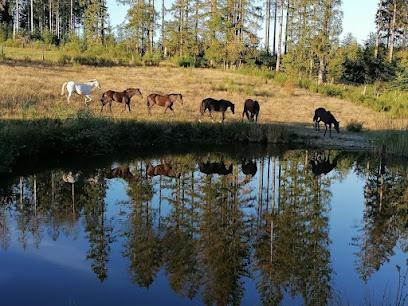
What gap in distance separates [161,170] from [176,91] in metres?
15.6

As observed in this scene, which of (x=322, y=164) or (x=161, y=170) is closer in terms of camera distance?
(x=161, y=170)

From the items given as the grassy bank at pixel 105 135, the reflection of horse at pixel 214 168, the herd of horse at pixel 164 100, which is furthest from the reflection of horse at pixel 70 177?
the herd of horse at pixel 164 100

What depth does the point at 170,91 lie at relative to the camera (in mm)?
26828

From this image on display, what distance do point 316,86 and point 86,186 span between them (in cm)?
2587

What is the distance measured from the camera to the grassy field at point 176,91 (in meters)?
18.1

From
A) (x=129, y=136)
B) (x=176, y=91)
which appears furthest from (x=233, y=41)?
(x=129, y=136)

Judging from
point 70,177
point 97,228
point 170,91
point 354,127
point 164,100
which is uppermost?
point 170,91

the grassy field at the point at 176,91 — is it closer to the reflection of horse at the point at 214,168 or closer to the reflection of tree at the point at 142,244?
the reflection of horse at the point at 214,168

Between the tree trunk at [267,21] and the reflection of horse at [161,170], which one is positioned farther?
the tree trunk at [267,21]

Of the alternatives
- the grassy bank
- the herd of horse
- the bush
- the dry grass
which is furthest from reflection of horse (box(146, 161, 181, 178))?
the bush

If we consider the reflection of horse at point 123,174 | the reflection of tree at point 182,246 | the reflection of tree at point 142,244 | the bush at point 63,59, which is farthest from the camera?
the bush at point 63,59

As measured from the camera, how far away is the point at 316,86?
32.2 m

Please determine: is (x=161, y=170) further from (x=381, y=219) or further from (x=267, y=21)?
(x=267, y=21)

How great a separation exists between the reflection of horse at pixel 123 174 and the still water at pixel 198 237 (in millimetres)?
83
